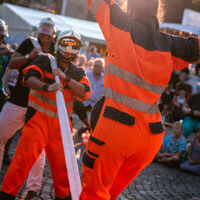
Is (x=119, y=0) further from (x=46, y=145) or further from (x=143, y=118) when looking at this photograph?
(x=46, y=145)

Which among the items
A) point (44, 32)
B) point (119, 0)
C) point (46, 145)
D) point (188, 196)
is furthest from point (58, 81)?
point (188, 196)

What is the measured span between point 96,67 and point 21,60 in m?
4.16

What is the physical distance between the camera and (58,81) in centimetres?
344

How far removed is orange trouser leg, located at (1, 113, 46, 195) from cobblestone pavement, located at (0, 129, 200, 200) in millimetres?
734

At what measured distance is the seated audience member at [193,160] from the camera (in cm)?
773

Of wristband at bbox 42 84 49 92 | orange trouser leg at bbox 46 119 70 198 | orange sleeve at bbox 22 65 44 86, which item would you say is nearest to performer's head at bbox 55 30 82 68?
orange sleeve at bbox 22 65 44 86

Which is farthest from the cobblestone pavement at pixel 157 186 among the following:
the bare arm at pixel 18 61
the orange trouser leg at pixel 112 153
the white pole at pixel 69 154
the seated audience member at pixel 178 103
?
the seated audience member at pixel 178 103

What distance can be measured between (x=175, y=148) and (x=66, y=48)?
5.34 meters

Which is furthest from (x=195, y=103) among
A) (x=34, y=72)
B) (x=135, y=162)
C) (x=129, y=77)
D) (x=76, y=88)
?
(x=129, y=77)

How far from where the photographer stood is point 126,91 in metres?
2.17

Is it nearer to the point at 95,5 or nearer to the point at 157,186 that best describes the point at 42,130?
the point at 95,5

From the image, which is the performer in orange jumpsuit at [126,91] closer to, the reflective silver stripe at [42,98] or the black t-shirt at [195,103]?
the reflective silver stripe at [42,98]

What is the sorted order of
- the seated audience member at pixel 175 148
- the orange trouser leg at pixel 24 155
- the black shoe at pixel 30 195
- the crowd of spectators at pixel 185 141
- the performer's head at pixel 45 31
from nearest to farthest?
the orange trouser leg at pixel 24 155 < the black shoe at pixel 30 195 < the performer's head at pixel 45 31 < the crowd of spectators at pixel 185 141 < the seated audience member at pixel 175 148

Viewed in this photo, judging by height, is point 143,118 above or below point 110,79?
below
